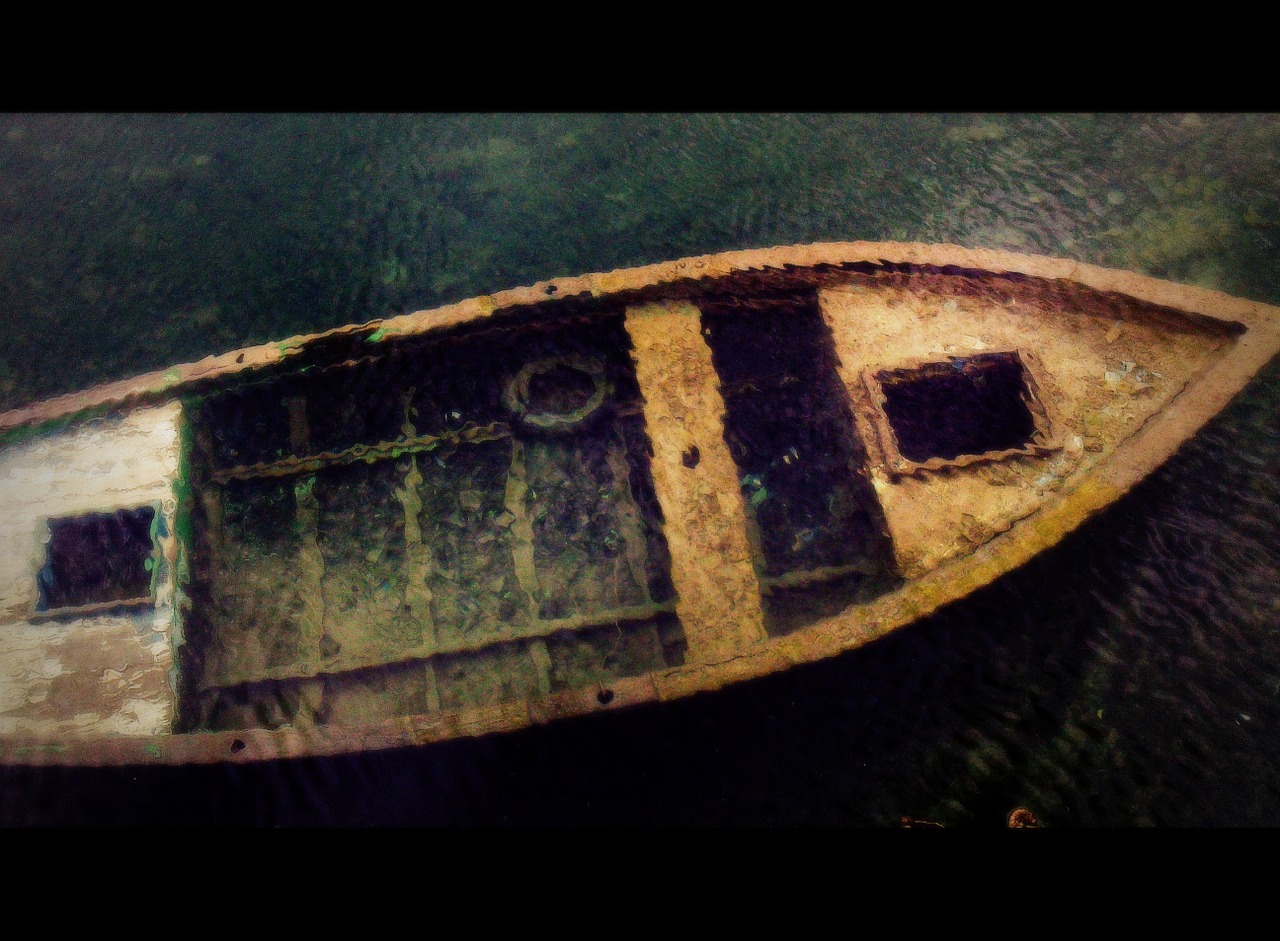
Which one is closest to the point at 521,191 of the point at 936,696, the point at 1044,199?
the point at 1044,199

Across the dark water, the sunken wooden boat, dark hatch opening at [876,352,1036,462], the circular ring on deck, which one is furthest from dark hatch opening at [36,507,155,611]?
dark hatch opening at [876,352,1036,462]

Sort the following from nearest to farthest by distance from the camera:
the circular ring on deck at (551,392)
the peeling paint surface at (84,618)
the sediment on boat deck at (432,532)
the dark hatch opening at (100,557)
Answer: the peeling paint surface at (84,618)
the dark hatch opening at (100,557)
the sediment on boat deck at (432,532)
the circular ring on deck at (551,392)

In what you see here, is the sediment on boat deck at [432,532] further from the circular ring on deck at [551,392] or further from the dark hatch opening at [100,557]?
the dark hatch opening at [100,557]

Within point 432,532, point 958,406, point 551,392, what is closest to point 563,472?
point 551,392

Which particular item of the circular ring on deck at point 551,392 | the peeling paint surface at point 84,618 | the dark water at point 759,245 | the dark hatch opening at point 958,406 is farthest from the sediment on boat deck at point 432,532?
the dark hatch opening at point 958,406

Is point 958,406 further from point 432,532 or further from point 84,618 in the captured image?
point 84,618
